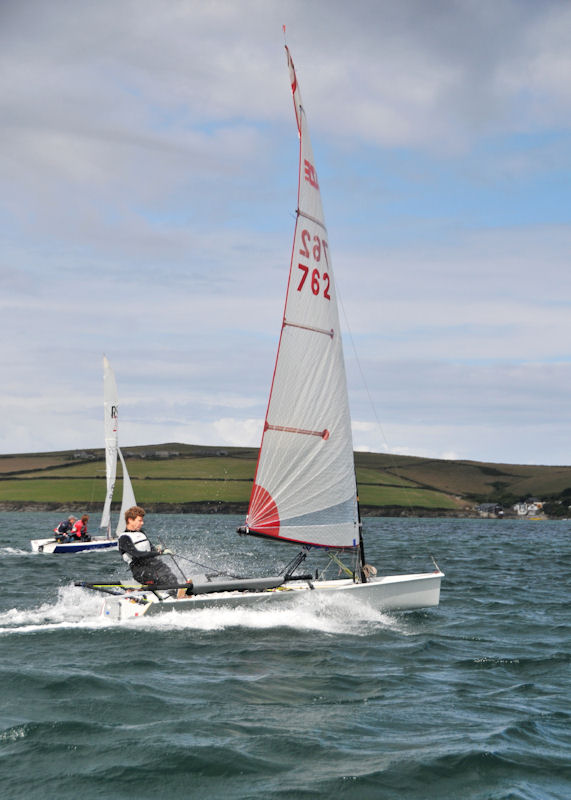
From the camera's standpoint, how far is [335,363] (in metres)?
18.0

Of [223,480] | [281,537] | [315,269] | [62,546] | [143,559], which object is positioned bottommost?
[62,546]

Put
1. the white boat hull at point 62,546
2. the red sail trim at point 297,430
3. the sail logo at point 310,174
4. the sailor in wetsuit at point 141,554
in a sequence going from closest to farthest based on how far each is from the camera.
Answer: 1. the sailor in wetsuit at point 141,554
2. the red sail trim at point 297,430
3. the sail logo at point 310,174
4. the white boat hull at point 62,546

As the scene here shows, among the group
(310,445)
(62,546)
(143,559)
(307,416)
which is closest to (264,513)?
(310,445)

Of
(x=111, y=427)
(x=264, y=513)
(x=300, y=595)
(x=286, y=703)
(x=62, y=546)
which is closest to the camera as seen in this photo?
(x=286, y=703)

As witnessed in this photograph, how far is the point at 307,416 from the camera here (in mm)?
17516

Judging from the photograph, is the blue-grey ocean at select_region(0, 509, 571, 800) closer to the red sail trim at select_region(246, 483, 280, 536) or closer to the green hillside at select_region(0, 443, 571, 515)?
the red sail trim at select_region(246, 483, 280, 536)

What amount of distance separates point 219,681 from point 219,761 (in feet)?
10.9

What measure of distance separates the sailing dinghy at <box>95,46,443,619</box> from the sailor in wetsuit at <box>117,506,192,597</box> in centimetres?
98

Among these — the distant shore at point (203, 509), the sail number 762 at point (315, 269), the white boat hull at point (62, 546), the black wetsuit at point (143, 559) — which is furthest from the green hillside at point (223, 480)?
the black wetsuit at point (143, 559)

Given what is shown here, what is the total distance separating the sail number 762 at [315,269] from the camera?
57.3 feet

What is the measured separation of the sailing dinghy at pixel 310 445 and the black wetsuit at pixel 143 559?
97 cm

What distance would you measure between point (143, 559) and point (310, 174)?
32.0 ft

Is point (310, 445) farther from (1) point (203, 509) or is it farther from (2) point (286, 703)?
(1) point (203, 509)

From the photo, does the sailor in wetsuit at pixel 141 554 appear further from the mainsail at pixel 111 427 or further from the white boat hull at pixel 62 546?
the mainsail at pixel 111 427
